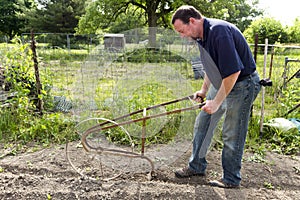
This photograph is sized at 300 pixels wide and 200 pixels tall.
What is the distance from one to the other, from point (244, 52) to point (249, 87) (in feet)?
0.94

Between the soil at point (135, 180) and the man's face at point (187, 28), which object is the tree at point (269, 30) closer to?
the soil at point (135, 180)

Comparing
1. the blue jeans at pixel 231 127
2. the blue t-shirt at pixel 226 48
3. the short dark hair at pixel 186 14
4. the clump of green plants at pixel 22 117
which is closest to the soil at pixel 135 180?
the blue jeans at pixel 231 127

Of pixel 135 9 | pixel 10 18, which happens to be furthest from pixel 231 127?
pixel 10 18

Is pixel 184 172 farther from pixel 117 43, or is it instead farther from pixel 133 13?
pixel 133 13

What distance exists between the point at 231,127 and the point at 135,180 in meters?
1.04

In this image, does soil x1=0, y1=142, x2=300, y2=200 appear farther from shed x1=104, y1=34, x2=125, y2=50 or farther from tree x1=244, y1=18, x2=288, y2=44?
tree x1=244, y1=18, x2=288, y2=44

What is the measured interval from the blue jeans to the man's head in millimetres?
544

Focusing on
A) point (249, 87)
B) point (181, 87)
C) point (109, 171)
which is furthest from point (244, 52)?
point (109, 171)

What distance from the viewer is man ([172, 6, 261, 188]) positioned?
2.08m

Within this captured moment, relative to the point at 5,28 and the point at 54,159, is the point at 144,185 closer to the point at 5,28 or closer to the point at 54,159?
the point at 54,159

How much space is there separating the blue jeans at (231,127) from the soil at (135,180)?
0.58ft

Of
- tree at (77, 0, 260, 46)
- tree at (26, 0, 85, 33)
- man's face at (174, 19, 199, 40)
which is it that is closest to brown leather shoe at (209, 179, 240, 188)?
man's face at (174, 19, 199, 40)

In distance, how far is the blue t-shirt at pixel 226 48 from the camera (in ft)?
6.73

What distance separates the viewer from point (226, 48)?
2045mm
